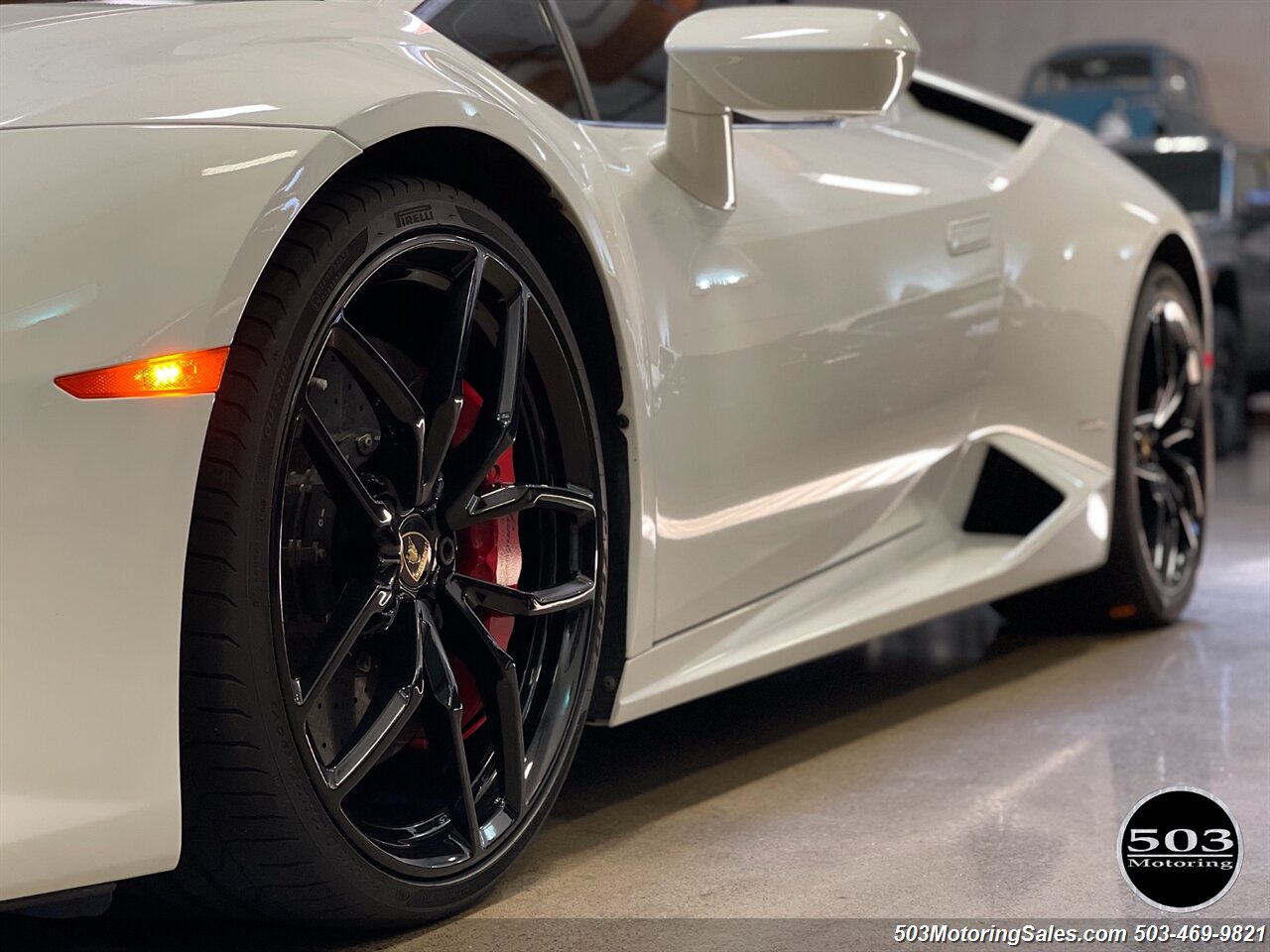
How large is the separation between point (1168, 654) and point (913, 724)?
834 mm

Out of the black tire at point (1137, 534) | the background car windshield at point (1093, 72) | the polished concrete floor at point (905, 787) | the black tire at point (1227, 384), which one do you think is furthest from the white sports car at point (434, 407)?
the background car windshield at point (1093, 72)

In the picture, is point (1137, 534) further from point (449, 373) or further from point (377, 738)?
point (377, 738)

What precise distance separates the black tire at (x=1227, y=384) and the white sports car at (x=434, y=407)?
15.6 ft

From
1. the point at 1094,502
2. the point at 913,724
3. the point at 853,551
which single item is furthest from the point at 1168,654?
the point at 853,551

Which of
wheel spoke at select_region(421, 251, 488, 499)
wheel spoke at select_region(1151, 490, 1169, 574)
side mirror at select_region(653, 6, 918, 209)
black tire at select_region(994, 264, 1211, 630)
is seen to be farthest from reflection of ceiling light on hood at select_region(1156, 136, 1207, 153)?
wheel spoke at select_region(421, 251, 488, 499)

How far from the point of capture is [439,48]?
208 centimetres

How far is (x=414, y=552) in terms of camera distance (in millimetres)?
1924

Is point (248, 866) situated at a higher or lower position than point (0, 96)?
lower

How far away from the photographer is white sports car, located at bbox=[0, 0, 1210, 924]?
156cm

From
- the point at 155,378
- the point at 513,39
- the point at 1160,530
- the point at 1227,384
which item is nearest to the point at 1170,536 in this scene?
the point at 1160,530

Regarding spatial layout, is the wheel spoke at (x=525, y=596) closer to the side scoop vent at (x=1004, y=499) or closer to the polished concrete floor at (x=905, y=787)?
the polished concrete floor at (x=905, y=787)

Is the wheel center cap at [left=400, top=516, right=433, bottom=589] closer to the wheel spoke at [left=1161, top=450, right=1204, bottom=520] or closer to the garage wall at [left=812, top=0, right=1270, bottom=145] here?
the wheel spoke at [left=1161, top=450, right=1204, bottom=520]

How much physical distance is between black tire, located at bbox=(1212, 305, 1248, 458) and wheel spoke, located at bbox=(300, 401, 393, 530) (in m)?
6.34

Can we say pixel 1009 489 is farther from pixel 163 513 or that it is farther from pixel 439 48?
pixel 163 513
